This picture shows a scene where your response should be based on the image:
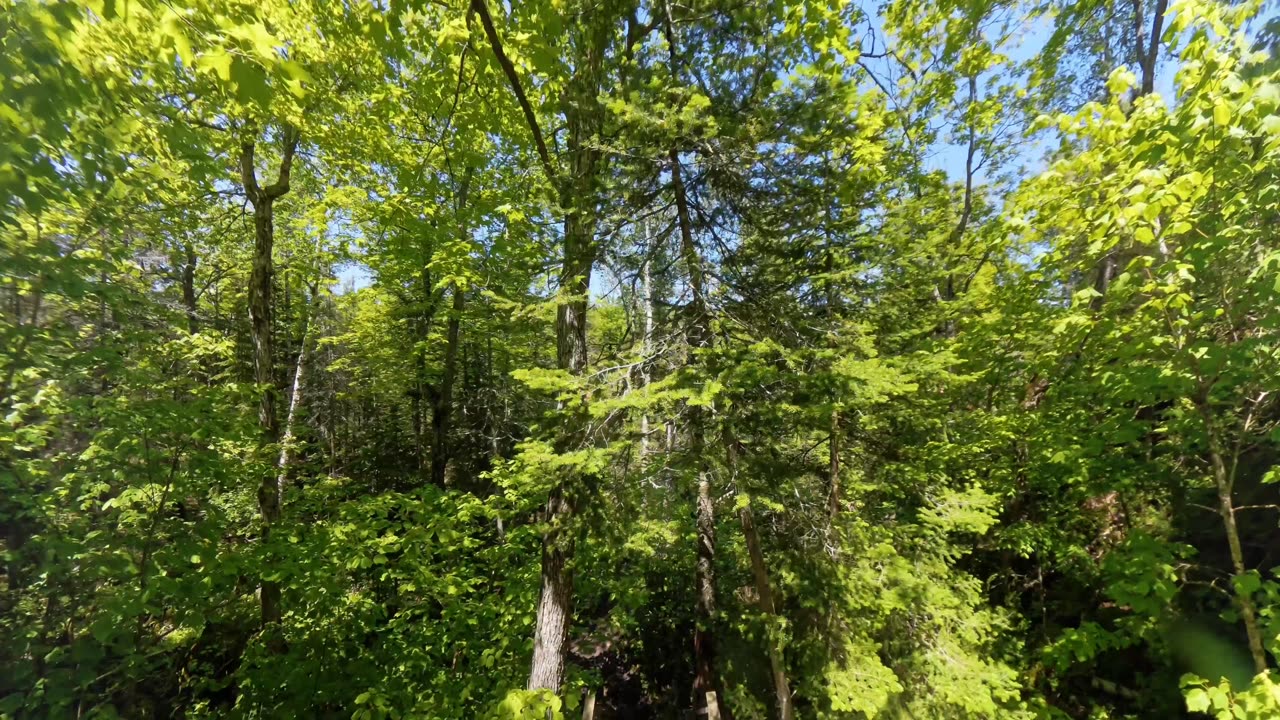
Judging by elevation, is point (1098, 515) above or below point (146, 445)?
below

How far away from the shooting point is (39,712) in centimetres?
295

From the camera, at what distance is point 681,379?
3.59 m

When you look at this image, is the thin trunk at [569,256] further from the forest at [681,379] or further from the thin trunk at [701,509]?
Answer: the thin trunk at [701,509]

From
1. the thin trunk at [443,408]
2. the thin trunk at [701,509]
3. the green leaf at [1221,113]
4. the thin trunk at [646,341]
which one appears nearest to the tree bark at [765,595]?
the thin trunk at [701,509]

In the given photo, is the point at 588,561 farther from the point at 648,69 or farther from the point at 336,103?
the point at 336,103

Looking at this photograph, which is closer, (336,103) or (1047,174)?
(1047,174)

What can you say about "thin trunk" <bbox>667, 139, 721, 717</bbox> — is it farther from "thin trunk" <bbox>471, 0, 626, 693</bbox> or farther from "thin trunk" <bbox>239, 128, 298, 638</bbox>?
"thin trunk" <bbox>239, 128, 298, 638</bbox>

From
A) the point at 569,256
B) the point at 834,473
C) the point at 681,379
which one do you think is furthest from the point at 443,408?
the point at 681,379

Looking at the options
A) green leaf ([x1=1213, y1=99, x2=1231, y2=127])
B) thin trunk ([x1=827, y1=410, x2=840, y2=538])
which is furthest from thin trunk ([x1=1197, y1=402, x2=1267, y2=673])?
thin trunk ([x1=827, y1=410, x2=840, y2=538])

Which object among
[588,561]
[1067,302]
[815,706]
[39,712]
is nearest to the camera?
[39,712]

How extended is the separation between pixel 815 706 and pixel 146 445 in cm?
649

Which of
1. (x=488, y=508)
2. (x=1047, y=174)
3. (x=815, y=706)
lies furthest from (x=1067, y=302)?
(x=488, y=508)

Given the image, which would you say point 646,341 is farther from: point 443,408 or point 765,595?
point 443,408

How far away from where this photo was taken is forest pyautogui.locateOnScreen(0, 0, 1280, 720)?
9.64ft
